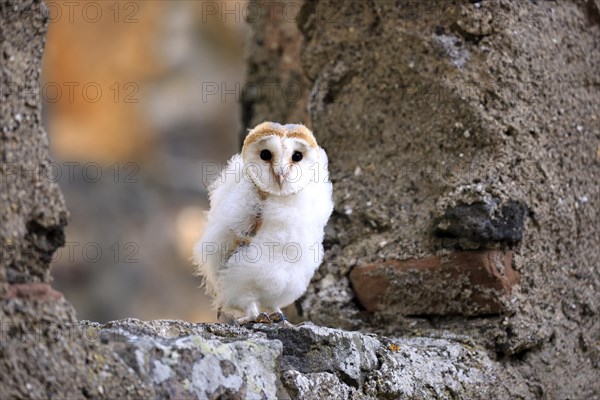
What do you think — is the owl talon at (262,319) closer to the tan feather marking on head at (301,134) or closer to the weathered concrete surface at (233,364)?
the weathered concrete surface at (233,364)

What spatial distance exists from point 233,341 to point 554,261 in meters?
1.58

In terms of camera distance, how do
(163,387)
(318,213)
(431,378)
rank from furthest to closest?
(318,213), (431,378), (163,387)

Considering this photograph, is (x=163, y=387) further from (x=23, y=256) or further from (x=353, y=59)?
(x=353, y=59)

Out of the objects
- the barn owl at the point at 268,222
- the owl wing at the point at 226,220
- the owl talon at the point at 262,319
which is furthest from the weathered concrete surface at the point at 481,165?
the owl talon at the point at 262,319

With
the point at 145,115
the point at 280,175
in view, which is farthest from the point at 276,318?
the point at 145,115

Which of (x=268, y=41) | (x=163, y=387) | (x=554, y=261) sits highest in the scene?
(x=268, y=41)

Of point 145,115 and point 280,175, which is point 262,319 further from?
point 145,115

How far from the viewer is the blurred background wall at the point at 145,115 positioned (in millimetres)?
14625

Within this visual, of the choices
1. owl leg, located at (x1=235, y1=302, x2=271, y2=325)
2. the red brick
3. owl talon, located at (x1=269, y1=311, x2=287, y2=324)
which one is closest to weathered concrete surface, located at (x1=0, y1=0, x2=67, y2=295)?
owl leg, located at (x1=235, y1=302, x2=271, y2=325)

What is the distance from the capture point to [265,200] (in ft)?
11.8

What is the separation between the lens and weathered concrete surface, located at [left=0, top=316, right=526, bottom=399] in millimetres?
2342

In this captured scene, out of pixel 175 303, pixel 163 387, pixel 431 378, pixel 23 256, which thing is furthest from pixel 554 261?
pixel 175 303

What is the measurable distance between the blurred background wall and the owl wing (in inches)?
408

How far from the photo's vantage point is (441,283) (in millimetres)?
3842
